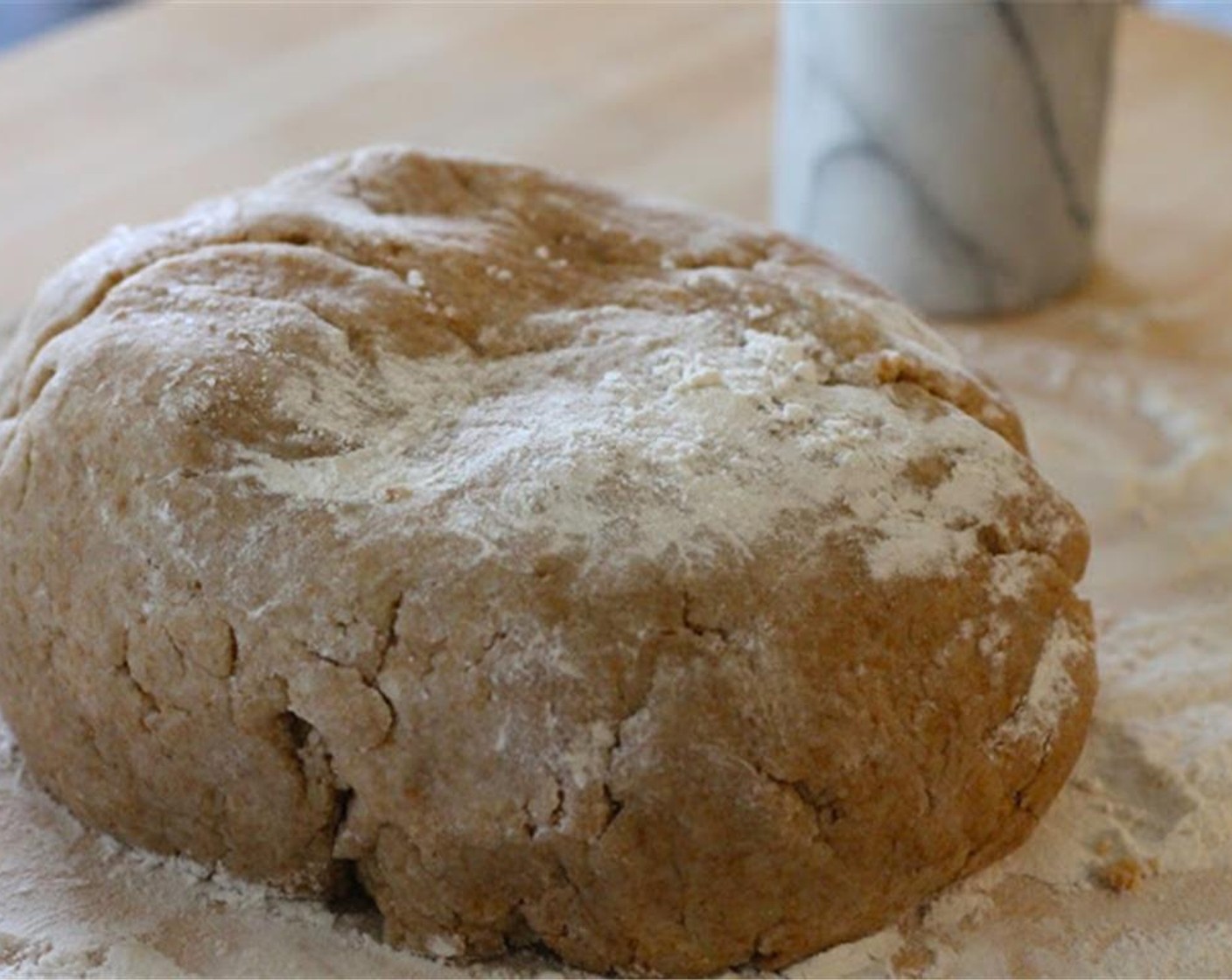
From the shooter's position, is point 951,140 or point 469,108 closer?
point 951,140

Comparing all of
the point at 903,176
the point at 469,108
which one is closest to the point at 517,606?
the point at 903,176

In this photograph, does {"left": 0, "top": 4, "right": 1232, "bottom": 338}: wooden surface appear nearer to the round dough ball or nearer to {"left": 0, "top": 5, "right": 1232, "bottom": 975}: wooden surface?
{"left": 0, "top": 5, "right": 1232, "bottom": 975}: wooden surface

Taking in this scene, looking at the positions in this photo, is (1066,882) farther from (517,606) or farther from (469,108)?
(469,108)

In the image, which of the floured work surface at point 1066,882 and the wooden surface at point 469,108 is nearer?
the floured work surface at point 1066,882

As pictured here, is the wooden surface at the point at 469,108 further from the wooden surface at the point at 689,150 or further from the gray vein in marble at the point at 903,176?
the gray vein in marble at the point at 903,176

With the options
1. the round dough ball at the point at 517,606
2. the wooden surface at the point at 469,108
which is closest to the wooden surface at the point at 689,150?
the wooden surface at the point at 469,108
